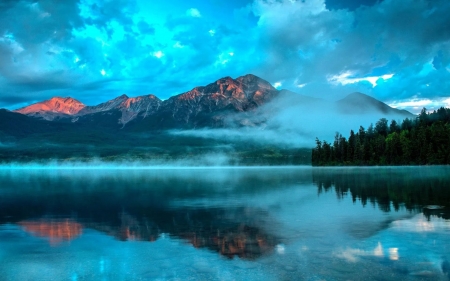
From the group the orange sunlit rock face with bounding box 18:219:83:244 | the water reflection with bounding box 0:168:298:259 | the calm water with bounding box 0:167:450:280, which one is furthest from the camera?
the orange sunlit rock face with bounding box 18:219:83:244

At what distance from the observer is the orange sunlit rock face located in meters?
26.5

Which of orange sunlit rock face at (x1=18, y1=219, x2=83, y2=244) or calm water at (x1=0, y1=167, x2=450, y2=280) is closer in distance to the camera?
calm water at (x1=0, y1=167, x2=450, y2=280)

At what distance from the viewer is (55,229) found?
29.3m

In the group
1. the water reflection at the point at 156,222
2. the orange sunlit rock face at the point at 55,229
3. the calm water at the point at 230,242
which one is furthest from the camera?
the orange sunlit rock face at the point at 55,229

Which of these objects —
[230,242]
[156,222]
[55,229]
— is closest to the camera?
[230,242]

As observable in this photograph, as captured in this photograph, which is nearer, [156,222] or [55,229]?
[55,229]

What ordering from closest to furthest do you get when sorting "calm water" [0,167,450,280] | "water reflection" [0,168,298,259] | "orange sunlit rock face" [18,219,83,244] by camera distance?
1. "calm water" [0,167,450,280]
2. "water reflection" [0,168,298,259]
3. "orange sunlit rock face" [18,219,83,244]

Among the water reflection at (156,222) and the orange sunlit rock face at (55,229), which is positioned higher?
the water reflection at (156,222)

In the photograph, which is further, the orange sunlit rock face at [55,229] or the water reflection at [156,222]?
the orange sunlit rock face at [55,229]

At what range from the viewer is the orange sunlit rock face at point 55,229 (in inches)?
1044

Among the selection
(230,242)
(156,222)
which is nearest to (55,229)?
(156,222)

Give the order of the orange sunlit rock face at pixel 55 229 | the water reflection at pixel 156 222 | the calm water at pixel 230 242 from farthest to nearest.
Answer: the orange sunlit rock face at pixel 55 229, the water reflection at pixel 156 222, the calm water at pixel 230 242

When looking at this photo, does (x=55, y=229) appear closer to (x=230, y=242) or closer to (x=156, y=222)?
(x=156, y=222)

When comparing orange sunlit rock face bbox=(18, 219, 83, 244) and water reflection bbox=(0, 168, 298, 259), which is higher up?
water reflection bbox=(0, 168, 298, 259)
